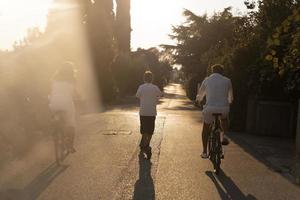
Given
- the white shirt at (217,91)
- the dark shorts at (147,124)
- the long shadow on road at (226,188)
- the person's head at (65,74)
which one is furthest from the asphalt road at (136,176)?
the person's head at (65,74)

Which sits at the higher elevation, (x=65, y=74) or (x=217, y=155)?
(x=65, y=74)

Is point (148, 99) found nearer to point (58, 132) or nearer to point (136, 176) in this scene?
point (58, 132)

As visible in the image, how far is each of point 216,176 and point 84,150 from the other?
4.04m

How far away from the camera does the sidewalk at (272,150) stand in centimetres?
1152

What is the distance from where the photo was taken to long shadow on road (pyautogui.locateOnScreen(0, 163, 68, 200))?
817 centimetres

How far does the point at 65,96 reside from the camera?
11.4 meters

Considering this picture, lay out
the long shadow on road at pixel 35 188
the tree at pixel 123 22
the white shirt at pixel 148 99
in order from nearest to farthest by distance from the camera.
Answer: the long shadow on road at pixel 35 188 < the white shirt at pixel 148 99 < the tree at pixel 123 22

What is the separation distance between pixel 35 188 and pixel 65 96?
9.69 feet

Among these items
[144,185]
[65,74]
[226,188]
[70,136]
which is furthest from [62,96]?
[226,188]

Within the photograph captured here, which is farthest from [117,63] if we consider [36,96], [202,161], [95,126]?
[202,161]

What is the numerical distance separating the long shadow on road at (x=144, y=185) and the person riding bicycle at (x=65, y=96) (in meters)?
1.62

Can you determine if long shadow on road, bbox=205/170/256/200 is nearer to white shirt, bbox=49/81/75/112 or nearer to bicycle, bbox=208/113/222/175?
bicycle, bbox=208/113/222/175

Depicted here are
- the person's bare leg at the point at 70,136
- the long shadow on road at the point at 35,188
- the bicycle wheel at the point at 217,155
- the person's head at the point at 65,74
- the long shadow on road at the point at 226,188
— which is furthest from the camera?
the person's bare leg at the point at 70,136

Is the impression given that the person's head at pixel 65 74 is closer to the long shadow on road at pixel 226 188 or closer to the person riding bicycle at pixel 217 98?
the person riding bicycle at pixel 217 98
